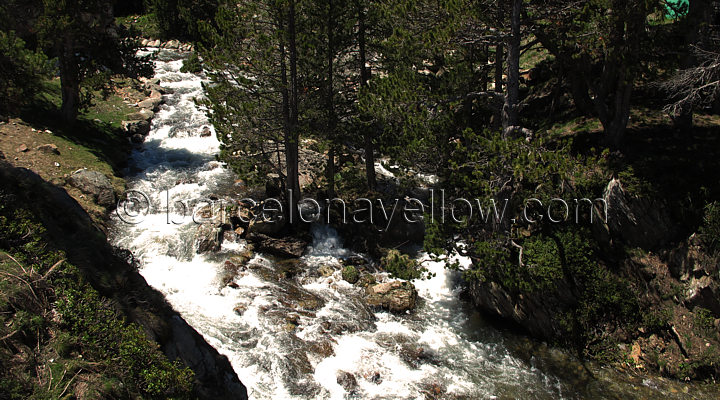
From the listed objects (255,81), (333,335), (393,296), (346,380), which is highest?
(255,81)

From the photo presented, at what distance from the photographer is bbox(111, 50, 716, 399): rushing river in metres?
11.0

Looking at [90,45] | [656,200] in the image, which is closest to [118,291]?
[656,200]

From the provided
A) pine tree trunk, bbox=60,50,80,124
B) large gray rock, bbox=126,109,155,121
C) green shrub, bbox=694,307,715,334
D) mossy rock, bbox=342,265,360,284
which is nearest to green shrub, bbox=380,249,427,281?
mossy rock, bbox=342,265,360,284

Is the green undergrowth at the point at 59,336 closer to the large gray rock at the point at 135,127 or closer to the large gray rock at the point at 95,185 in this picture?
the large gray rock at the point at 95,185

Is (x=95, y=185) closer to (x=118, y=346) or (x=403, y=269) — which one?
(x=118, y=346)

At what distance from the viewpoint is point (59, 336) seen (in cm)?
684

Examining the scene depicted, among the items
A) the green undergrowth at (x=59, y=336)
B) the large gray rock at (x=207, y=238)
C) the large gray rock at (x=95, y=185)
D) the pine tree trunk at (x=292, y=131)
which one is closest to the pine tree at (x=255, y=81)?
the pine tree trunk at (x=292, y=131)

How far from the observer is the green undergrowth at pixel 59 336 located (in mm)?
6266

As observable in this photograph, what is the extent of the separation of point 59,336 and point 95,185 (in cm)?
1279

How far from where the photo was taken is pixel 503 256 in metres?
11.9

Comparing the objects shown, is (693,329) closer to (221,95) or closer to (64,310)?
(64,310)

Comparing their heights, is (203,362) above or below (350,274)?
below

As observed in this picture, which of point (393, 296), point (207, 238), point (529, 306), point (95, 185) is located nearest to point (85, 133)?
point (95, 185)

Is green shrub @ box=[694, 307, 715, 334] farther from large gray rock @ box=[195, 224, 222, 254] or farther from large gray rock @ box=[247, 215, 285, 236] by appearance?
large gray rock @ box=[195, 224, 222, 254]
